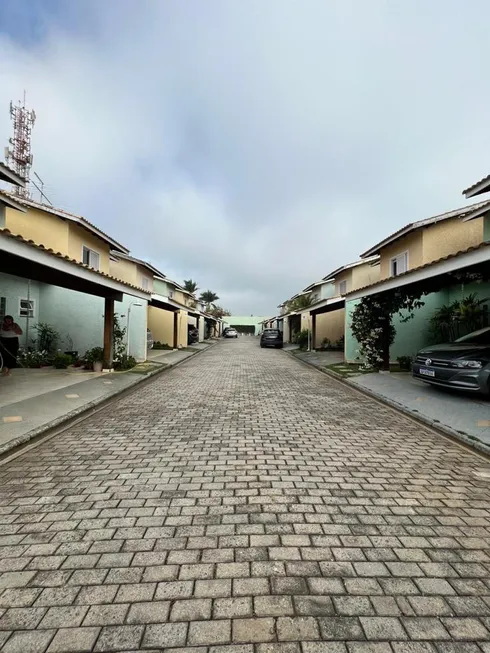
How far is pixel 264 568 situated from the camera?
2.29 metres

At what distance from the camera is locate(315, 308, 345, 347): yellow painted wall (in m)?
24.1

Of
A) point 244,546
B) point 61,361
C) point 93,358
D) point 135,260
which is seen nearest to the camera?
point 244,546

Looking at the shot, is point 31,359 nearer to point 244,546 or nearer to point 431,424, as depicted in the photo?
point 244,546

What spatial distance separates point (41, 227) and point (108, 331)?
180 inches

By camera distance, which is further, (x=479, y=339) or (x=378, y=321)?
(x=378, y=321)

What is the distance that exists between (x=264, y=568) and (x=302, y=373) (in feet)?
34.7

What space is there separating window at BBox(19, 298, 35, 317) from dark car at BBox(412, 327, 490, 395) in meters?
13.2

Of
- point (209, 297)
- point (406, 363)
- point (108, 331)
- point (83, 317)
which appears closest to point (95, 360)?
point (108, 331)

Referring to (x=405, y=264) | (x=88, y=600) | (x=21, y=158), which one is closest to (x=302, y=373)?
(x=405, y=264)

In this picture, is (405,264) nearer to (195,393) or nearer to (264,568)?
(195,393)

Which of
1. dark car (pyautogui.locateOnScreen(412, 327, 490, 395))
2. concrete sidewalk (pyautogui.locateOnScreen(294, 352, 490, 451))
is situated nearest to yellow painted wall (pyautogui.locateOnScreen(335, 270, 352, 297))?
concrete sidewalk (pyautogui.locateOnScreen(294, 352, 490, 451))

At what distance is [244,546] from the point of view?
2529mm

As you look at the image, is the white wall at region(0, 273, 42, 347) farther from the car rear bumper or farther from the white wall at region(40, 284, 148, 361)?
the car rear bumper

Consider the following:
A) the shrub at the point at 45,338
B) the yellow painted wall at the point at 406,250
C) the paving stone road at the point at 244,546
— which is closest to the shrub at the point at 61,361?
the shrub at the point at 45,338
